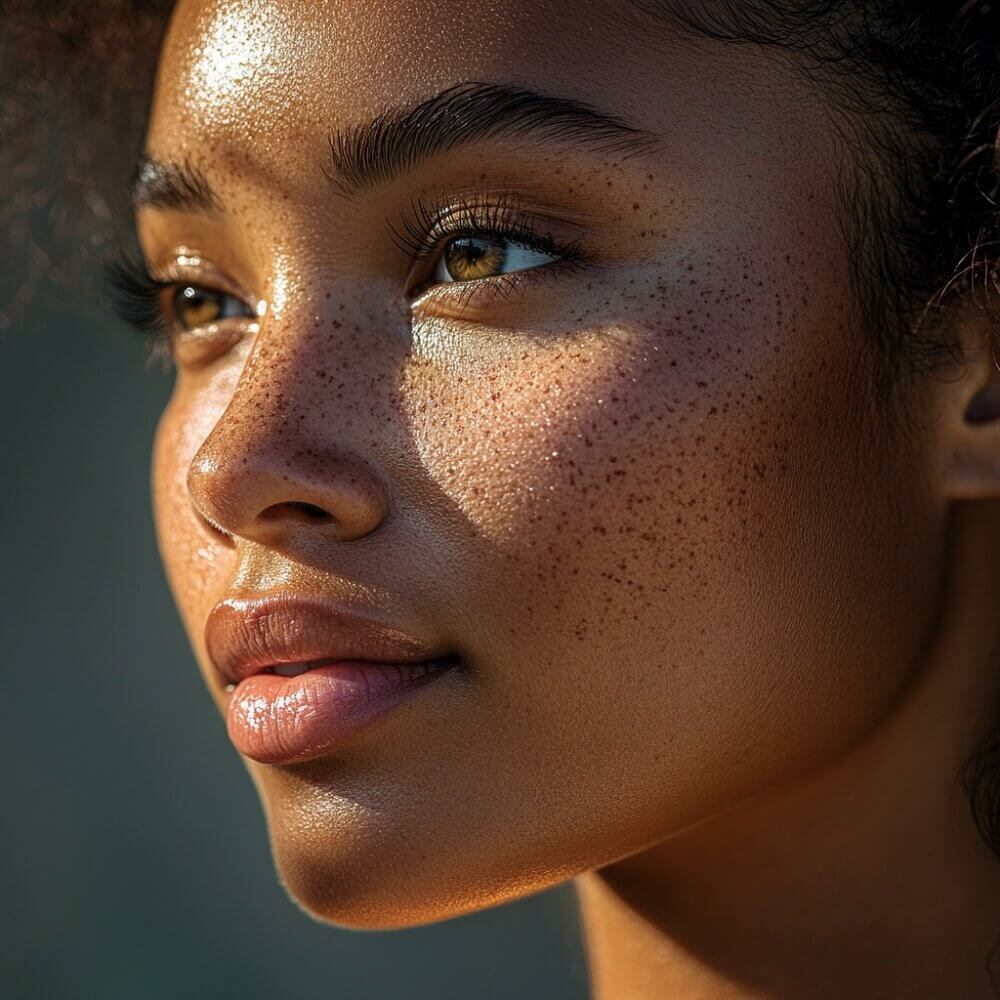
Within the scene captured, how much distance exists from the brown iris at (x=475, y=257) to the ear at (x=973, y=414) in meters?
0.30

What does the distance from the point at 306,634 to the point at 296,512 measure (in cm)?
7

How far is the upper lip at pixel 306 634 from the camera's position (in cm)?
91

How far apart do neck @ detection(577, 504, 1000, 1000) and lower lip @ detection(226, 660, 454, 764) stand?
277mm

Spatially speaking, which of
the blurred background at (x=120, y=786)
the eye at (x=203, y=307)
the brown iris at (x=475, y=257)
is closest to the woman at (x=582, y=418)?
the brown iris at (x=475, y=257)

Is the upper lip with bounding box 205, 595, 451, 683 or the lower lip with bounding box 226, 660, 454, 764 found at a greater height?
the upper lip with bounding box 205, 595, 451, 683

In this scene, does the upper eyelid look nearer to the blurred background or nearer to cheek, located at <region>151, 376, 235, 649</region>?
cheek, located at <region>151, 376, 235, 649</region>

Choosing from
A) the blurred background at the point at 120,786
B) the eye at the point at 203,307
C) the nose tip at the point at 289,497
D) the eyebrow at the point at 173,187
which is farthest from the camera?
the blurred background at the point at 120,786

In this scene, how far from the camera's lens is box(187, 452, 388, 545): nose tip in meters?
0.89

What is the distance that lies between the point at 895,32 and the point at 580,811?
54 centimetres

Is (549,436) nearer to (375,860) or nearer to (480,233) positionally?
(480,233)

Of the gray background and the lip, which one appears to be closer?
the lip

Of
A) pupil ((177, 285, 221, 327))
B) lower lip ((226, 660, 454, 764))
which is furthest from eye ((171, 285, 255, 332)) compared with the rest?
lower lip ((226, 660, 454, 764))

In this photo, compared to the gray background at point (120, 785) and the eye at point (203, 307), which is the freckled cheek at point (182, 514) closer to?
the eye at point (203, 307)

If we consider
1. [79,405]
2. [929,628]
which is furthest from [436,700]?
[79,405]
